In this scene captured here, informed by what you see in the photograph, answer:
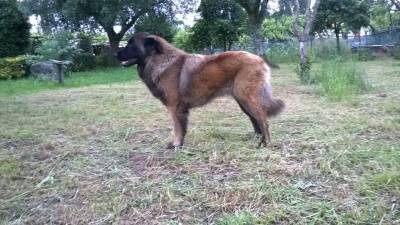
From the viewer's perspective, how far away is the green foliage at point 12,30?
63.0 feet

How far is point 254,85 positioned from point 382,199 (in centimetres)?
196

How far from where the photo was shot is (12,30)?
1964 centimetres

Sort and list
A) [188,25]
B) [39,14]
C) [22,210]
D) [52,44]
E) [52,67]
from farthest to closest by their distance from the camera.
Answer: [188,25] → [39,14] → [52,44] → [52,67] → [22,210]

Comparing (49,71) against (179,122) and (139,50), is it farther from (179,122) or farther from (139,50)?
(179,122)

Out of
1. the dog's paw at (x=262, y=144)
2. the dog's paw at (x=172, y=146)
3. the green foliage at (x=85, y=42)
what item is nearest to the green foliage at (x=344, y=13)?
the green foliage at (x=85, y=42)

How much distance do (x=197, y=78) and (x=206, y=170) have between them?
49.0 inches

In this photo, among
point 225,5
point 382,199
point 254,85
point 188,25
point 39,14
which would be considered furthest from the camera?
point 188,25

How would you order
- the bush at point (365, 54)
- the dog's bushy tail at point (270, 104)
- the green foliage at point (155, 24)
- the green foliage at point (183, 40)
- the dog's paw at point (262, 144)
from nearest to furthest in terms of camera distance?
the dog's paw at point (262, 144) → the dog's bushy tail at point (270, 104) → the bush at point (365, 54) → the green foliage at point (155, 24) → the green foliage at point (183, 40)

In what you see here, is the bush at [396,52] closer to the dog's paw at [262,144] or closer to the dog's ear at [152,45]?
the dog's paw at [262,144]

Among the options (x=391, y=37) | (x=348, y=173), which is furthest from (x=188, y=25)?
(x=348, y=173)

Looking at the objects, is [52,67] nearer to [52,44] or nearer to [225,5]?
[52,44]

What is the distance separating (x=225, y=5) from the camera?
22.1 metres

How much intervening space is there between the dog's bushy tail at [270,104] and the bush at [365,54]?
16.6 metres

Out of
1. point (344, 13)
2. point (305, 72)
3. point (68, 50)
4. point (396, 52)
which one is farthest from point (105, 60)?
point (396, 52)
